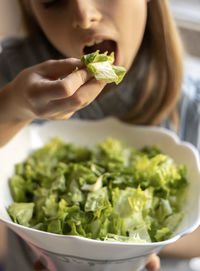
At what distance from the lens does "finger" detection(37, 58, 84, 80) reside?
500mm

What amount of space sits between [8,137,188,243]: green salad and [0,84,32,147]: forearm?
7 cm

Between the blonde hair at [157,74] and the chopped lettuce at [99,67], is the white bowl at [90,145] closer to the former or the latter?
the blonde hair at [157,74]

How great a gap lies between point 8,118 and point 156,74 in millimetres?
397

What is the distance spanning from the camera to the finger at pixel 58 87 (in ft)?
1.48

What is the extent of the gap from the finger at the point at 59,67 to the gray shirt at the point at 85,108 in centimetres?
33

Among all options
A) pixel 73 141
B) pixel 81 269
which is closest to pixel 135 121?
pixel 73 141

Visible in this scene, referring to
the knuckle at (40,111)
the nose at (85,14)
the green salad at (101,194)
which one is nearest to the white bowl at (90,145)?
the green salad at (101,194)

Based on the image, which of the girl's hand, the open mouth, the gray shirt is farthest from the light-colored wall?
the girl's hand

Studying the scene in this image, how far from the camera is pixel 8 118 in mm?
641

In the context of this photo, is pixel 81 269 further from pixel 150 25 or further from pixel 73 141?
pixel 150 25

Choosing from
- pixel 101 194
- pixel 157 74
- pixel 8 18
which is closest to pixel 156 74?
pixel 157 74

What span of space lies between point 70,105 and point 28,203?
0.21 m

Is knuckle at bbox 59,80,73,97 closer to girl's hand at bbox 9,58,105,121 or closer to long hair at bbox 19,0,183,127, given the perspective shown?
girl's hand at bbox 9,58,105,121

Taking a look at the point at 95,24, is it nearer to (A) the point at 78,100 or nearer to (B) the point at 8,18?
(A) the point at 78,100
